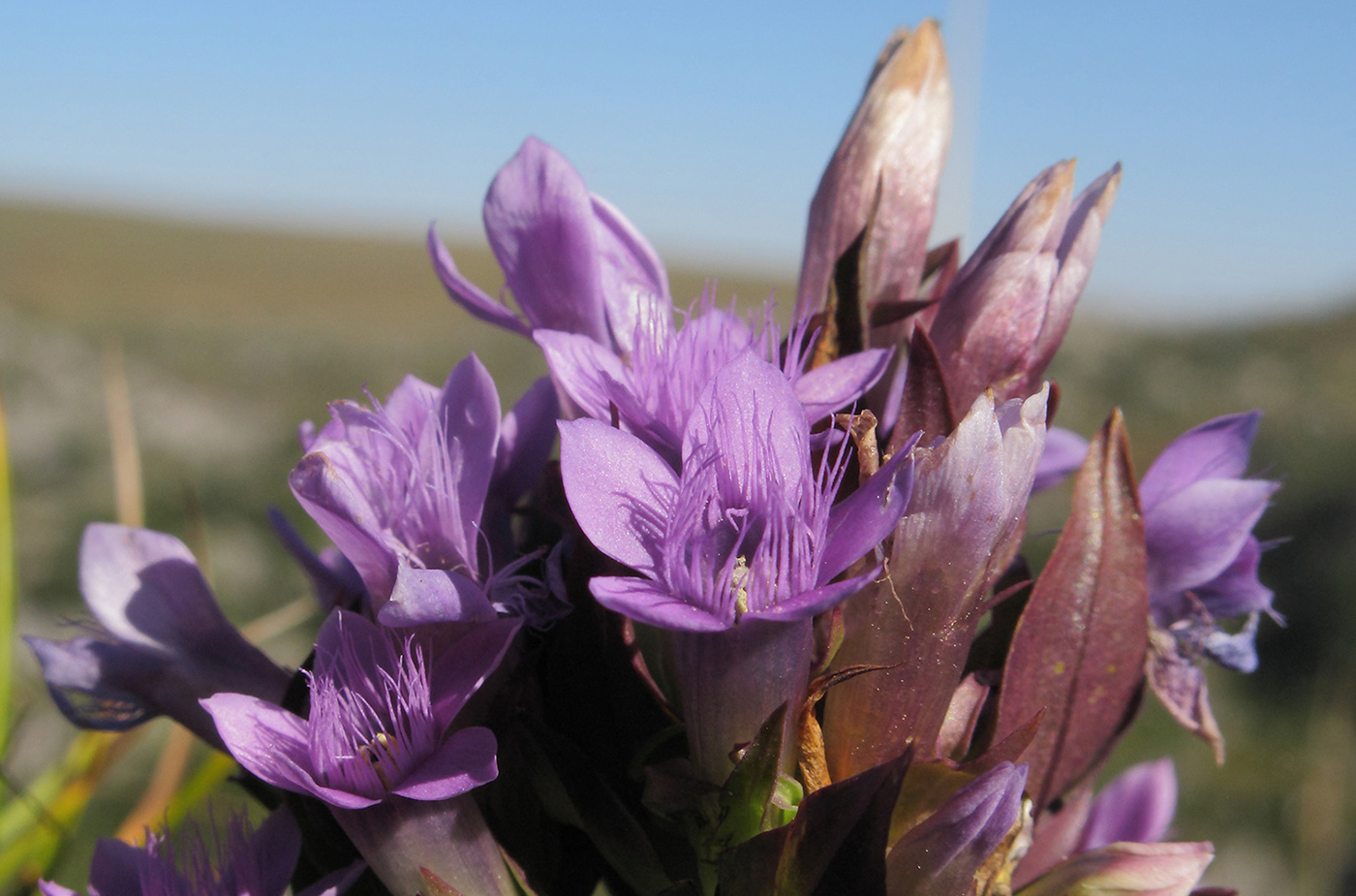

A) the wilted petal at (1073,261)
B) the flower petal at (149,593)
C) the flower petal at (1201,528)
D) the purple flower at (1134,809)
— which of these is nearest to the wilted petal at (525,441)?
the flower petal at (149,593)

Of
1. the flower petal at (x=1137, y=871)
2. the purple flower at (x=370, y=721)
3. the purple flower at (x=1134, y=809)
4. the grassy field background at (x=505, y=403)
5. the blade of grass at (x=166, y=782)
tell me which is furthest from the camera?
the grassy field background at (x=505, y=403)

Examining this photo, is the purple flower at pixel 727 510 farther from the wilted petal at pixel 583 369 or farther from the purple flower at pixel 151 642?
the purple flower at pixel 151 642

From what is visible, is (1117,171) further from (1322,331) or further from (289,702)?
(1322,331)

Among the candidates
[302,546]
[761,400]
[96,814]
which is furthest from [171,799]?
[96,814]

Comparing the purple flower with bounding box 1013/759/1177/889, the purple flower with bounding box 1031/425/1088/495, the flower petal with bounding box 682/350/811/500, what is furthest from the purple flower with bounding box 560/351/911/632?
A: the purple flower with bounding box 1013/759/1177/889

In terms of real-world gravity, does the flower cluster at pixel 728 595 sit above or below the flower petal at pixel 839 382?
below

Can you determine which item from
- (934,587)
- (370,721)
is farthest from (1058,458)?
(370,721)
